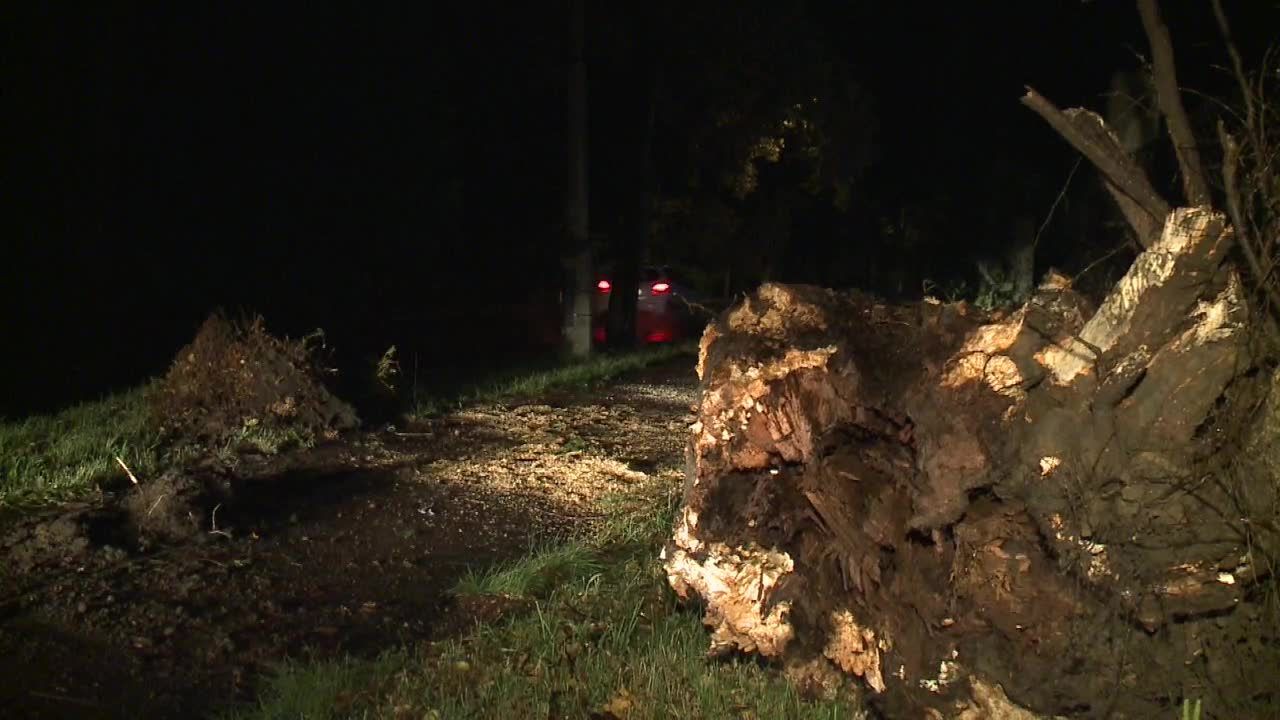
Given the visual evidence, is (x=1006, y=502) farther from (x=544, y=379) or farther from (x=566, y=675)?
(x=544, y=379)

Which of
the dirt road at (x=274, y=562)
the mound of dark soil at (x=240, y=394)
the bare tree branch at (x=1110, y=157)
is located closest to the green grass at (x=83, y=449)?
the mound of dark soil at (x=240, y=394)

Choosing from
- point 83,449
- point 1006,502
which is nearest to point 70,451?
point 83,449

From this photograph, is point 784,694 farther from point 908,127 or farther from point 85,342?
point 908,127

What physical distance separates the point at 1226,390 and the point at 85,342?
558 inches

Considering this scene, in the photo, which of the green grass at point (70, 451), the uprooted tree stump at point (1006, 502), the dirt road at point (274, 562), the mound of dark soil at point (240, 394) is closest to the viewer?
the uprooted tree stump at point (1006, 502)

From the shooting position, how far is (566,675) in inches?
195

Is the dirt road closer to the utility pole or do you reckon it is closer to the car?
the utility pole

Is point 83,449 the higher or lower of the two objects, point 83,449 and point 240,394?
the lower

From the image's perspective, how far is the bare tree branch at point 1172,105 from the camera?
444 centimetres

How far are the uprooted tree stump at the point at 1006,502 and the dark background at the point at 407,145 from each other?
5893 mm

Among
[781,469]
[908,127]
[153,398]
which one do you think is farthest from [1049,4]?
[781,469]

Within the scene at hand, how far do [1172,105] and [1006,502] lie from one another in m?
1.53

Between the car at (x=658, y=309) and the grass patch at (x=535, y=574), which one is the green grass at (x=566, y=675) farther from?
the car at (x=658, y=309)

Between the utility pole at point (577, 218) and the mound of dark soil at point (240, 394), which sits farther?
the utility pole at point (577, 218)
